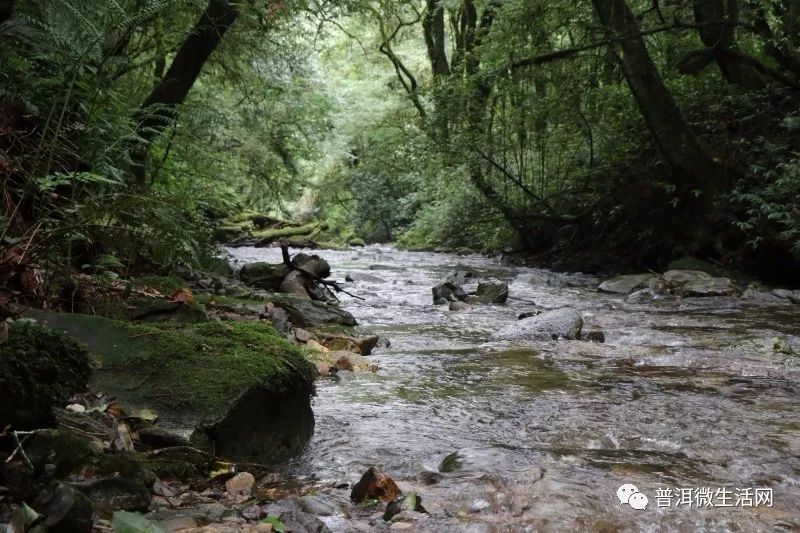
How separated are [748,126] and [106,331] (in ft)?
37.3

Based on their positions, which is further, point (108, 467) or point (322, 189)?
point (322, 189)

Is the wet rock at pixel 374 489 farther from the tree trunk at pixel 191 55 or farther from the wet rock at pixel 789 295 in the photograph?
the wet rock at pixel 789 295

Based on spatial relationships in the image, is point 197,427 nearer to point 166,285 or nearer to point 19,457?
point 19,457

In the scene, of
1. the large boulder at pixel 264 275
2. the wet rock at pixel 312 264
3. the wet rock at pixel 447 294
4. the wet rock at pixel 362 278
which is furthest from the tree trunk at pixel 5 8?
the wet rock at pixel 362 278

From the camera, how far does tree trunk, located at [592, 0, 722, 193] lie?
10125mm

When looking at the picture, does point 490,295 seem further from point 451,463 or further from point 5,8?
point 5,8

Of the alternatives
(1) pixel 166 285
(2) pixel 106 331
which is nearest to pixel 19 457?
(2) pixel 106 331

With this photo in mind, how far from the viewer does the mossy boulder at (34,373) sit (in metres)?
1.66

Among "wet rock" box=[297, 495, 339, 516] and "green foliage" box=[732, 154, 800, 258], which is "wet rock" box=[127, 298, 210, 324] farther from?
"green foliage" box=[732, 154, 800, 258]

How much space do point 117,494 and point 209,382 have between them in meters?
0.84

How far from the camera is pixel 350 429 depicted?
10.1ft

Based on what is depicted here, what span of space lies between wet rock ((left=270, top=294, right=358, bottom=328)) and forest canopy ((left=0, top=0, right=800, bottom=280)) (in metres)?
1.00

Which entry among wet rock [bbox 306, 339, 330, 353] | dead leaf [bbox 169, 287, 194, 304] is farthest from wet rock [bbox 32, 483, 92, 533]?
wet rock [bbox 306, 339, 330, 353]

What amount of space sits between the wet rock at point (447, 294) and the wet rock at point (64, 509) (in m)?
7.05
